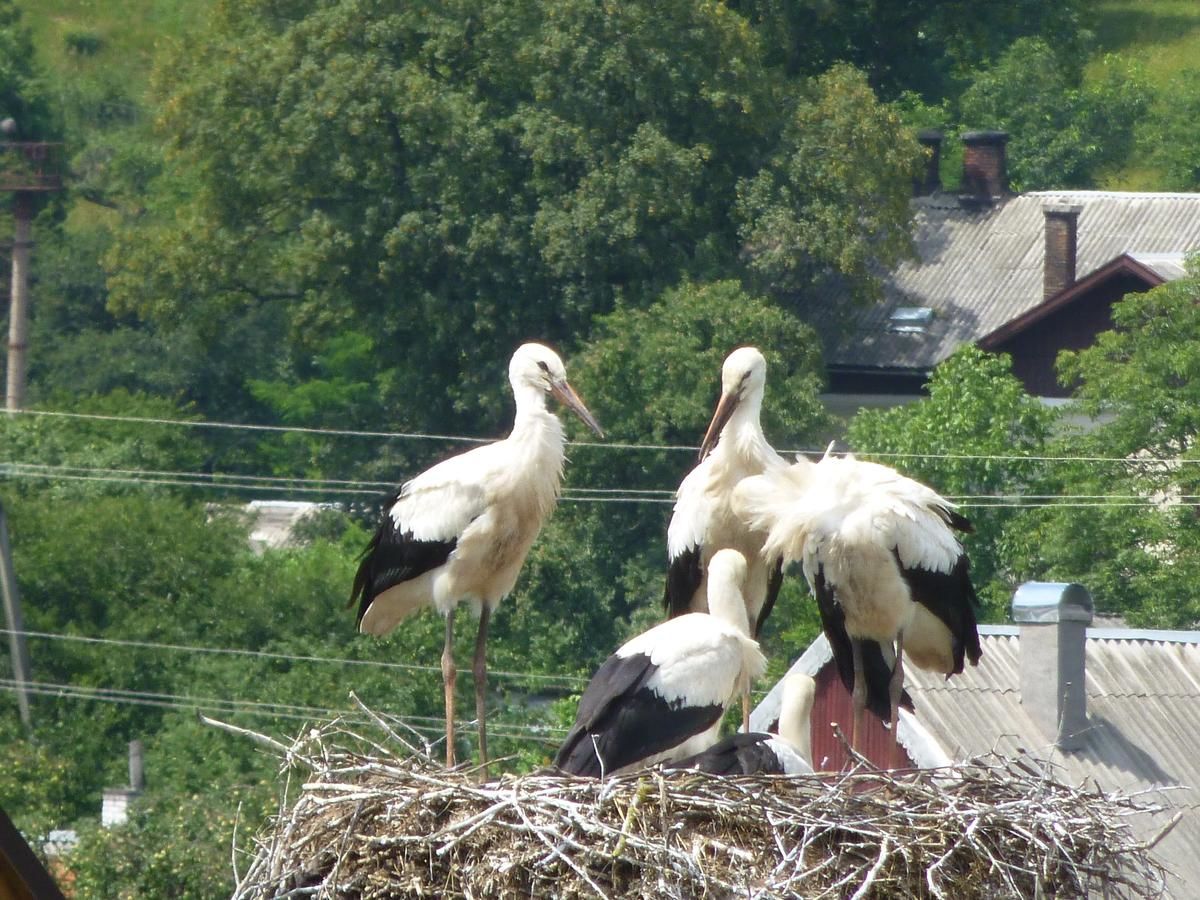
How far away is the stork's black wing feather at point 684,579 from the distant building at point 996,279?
20502mm

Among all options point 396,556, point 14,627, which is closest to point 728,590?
point 396,556

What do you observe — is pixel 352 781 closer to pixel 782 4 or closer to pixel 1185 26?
pixel 782 4

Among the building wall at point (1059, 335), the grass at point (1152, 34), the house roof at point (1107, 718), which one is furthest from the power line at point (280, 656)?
the grass at point (1152, 34)

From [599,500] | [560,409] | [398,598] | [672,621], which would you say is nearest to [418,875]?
[672,621]

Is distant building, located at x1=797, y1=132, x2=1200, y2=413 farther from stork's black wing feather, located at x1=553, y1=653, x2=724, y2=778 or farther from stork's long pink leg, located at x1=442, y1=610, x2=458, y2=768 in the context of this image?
stork's black wing feather, located at x1=553, y1=653, x2=724, y2=778

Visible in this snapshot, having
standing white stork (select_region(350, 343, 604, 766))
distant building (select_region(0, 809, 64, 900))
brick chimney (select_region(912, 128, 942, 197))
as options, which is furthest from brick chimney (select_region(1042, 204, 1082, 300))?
distant building (select_region(0, 809, 64, 900))

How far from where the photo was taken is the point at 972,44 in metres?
38.8

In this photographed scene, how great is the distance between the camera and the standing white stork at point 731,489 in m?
8.84

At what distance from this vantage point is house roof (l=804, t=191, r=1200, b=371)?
32.5 metres

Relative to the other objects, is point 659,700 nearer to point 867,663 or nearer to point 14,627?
point 867,663

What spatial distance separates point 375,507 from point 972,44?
1289cm

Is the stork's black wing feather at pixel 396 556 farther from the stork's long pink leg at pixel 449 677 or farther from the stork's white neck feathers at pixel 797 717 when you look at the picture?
the stork's white neck feathers at pixel 797 717

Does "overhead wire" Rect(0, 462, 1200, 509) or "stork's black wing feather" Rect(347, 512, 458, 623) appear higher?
"stork's black wing feather" Rect(347, 512, 458, 623)

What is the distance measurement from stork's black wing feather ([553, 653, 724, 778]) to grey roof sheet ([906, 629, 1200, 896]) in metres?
3.25
